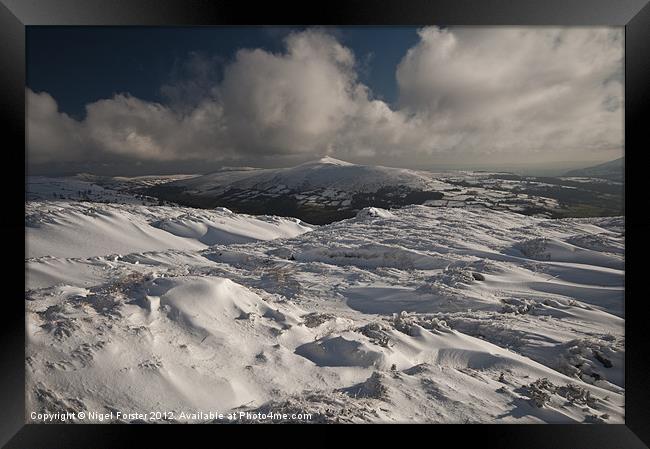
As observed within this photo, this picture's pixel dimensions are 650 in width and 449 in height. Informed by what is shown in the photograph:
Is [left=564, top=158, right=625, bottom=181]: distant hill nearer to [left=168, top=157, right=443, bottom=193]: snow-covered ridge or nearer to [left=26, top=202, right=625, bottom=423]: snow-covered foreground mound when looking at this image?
[left=26, top=202, right=625, bottom=423]: snow-covered foreground mound

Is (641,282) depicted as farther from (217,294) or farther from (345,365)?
(217,294)

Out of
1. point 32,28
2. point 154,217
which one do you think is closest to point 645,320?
point 32,28

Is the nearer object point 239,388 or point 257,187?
point 239,388

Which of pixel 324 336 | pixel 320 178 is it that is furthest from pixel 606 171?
pixel 320 178

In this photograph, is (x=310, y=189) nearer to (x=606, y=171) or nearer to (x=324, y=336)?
(x=324, y=336)

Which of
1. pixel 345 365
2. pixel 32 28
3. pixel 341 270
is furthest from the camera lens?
pixel 341 270

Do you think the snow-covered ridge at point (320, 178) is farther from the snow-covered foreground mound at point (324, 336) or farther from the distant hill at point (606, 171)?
the distant hill at point (606, 171)
